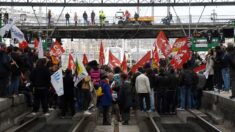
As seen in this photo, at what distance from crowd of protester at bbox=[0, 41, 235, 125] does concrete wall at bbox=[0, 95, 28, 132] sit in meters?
0.40

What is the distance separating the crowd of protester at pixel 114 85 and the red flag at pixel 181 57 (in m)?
0.85

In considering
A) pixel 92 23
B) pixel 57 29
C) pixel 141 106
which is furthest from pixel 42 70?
pixel 92 23

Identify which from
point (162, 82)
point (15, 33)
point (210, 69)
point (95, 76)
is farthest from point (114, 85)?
point (15, 33)

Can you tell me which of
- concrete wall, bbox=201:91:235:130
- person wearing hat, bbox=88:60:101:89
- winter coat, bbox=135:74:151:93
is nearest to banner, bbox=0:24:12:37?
person wearing hat, bbox=88:60:101:89

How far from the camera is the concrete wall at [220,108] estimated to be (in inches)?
694

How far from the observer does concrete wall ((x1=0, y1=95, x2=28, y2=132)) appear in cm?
1709

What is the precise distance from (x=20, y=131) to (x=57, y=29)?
3658 centimetres

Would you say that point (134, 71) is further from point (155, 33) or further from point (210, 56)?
point (155, 33)

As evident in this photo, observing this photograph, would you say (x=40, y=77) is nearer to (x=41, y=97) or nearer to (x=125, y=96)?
(x=41, y=97)

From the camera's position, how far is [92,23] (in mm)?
57969

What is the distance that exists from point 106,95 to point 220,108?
4363mm

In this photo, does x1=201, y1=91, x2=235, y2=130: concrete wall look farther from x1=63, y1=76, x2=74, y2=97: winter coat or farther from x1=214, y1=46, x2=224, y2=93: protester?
x1=63, y1=76, x2=74, y2=97: winter coat

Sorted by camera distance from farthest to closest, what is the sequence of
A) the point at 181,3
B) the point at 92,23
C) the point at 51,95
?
1. the point at 92,23
2. the point at 181,3
3. the point at 51,95

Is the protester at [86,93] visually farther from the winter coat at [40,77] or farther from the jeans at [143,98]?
the jeans at [143,98]
